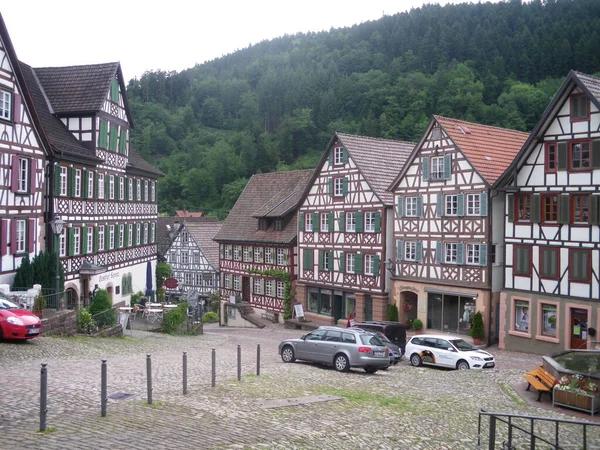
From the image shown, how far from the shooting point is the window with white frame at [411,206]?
3625 centimetres

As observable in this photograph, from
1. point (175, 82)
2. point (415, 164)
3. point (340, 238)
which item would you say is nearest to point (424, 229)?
point (415, 164)

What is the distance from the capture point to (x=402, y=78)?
118188 millimetres

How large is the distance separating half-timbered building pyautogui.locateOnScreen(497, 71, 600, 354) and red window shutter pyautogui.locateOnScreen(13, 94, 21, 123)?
2134 centimetres

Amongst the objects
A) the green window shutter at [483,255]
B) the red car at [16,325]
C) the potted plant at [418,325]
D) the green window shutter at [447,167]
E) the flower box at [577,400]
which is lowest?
the potted plant at [418,325]

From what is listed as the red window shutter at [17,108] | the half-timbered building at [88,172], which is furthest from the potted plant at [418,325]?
the red window shutter at [17,108]

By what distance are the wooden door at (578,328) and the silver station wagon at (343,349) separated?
10.7 metres

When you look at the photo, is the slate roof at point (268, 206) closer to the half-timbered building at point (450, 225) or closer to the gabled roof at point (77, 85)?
the half-timbered building at point (450, 225)

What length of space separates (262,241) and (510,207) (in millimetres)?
19716

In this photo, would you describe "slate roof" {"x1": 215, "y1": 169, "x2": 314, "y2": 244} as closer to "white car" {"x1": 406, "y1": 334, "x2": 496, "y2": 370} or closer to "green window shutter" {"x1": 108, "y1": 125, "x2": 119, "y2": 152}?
"green window shutter" {"x1": 108, "y1": 125, "x2": 119, "y2": 152}

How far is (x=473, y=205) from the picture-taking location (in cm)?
3312

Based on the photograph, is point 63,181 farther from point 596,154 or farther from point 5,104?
point 596,154

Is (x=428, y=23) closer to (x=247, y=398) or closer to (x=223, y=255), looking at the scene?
(x=223, y=255)

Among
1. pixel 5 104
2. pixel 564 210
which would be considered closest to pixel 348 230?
pixel 564 210

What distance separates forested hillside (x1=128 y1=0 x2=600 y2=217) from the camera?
105 m
